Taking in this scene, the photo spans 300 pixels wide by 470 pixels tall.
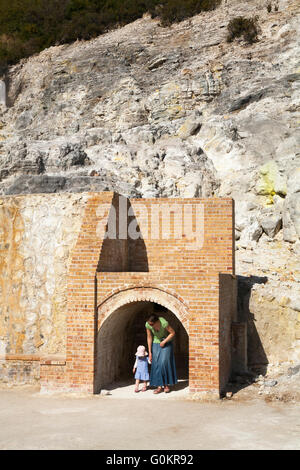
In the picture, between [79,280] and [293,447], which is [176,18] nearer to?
[79,280]

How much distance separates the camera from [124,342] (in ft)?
39.1

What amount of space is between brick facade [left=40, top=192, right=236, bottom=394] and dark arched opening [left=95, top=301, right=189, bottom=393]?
348 millimetres

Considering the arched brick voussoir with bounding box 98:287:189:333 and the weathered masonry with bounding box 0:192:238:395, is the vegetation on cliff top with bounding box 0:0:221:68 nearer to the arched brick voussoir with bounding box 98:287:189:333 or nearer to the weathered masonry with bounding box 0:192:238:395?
the weathered masonry with bounding box 0:192:238:395

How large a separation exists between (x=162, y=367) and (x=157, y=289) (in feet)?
5.04

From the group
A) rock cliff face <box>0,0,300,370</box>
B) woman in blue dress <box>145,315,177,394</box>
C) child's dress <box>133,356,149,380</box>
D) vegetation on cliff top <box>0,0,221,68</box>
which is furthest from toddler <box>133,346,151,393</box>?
vegetation on cliff top <box>0,0,221,68</box>

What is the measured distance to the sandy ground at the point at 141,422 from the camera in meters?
6.73

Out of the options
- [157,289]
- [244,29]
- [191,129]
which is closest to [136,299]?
[157,289]

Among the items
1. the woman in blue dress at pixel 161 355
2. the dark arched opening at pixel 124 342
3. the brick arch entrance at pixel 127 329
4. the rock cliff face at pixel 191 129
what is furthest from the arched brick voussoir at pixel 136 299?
the rock cliff face at pixel 191 129

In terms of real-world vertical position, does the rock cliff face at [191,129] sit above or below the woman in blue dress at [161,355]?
above

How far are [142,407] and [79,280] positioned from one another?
8.63ft

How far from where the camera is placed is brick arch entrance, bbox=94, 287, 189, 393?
9859mm

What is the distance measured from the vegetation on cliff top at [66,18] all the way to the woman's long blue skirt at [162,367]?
98.6 ft

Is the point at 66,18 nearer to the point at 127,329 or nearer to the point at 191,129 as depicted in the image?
the point at 191,129

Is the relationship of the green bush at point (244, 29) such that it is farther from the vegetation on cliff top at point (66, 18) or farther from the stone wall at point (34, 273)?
the stone wall at point (34, 273)
